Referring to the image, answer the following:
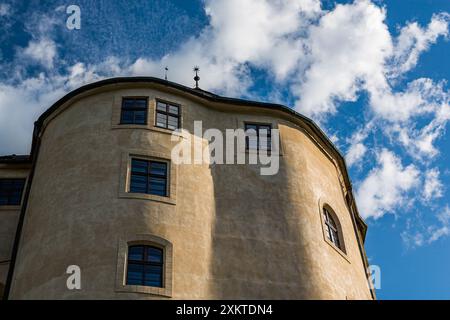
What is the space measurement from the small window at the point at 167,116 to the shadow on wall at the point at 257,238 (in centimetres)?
248

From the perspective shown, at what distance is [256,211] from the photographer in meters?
26.8

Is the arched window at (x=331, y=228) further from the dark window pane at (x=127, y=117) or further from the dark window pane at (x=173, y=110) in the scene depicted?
the dark window pane at (x=127, y=117)

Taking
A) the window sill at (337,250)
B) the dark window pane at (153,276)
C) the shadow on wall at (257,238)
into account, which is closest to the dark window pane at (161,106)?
the shadow on wall at (257,238)

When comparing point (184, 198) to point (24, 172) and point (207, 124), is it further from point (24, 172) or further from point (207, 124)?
point (24, 172)

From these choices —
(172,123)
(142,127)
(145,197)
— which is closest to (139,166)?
(145,197)

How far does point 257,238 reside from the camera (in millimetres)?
26000

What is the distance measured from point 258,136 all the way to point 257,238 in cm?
542

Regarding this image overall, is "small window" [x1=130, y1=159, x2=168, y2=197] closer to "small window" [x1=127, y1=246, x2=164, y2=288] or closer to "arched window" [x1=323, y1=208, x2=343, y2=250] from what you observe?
"small window" [x1=127, y1=246, x2=164, y2=288]

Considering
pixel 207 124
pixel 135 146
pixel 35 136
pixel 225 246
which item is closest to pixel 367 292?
pixel 225 246

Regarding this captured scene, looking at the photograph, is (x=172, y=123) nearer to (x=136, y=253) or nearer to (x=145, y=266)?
(x=136, y=253)

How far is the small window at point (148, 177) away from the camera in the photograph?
25.4 metres

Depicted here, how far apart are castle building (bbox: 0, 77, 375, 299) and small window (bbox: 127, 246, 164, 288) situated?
1.4 inches

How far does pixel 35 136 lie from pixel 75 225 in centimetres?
801

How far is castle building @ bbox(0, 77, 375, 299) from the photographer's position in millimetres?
23312
